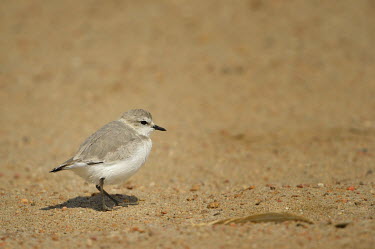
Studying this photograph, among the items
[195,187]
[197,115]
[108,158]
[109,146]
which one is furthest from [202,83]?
[108,158]

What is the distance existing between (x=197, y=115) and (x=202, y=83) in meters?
1.88

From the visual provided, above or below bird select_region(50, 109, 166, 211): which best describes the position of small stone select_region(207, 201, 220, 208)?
below

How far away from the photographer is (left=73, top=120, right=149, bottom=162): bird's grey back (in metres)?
6.57

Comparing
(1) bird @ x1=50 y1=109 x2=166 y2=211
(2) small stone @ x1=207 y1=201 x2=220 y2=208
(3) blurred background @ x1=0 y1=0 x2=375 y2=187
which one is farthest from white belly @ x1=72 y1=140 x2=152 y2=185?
(3) blurred background @ x1=0 y1=0 x2=375 y2=187

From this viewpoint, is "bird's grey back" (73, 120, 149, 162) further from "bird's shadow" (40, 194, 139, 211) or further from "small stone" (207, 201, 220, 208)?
"small stone" (207, 201, 220, 208)

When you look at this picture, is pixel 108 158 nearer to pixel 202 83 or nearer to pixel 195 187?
pixel 195 187

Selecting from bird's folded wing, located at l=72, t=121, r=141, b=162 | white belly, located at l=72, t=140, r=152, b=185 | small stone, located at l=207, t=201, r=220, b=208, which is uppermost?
bird's folded wing, located at l=72, t=121, r=141, b=162

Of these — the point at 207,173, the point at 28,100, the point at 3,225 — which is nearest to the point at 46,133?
the point at 28,100

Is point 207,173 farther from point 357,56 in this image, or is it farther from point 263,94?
point 357,56

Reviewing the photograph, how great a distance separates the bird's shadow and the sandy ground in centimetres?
6

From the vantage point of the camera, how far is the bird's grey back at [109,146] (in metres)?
6.57

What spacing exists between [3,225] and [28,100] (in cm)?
835

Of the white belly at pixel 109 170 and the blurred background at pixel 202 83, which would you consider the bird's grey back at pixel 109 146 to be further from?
the blurred background at pixel 202 83

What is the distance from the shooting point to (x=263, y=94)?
1369cm
